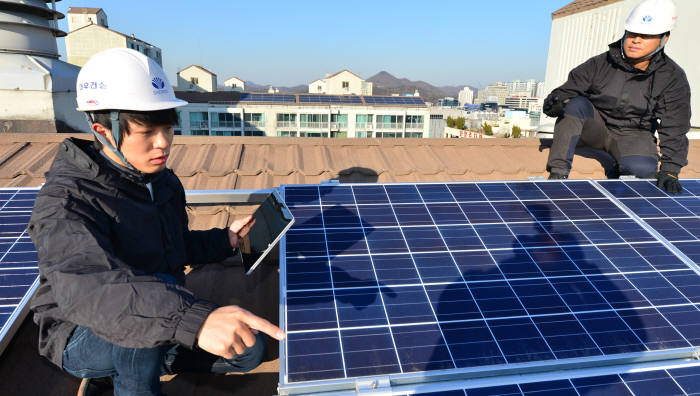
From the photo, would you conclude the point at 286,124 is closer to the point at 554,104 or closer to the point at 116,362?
the point at 554,104

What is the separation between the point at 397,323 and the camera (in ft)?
8.63

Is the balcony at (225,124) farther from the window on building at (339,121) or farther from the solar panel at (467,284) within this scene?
the solar panel at (467,284)

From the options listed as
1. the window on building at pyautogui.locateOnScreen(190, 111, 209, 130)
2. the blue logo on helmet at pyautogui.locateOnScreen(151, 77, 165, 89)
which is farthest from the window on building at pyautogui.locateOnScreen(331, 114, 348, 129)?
the blue logo on helmet at pyautogui.locateOnScreen(151, 77, 165, 89)

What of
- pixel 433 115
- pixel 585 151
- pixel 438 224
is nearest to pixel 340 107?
pixel 433 115

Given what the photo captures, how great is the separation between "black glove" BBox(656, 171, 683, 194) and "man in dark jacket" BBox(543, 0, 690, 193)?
175 millimetres

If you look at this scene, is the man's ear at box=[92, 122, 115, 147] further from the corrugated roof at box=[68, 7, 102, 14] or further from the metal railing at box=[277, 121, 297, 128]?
the corrugated roof at box=[68, 7, 102, 14]

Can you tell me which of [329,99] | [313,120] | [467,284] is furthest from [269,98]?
[467,284]

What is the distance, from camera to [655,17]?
5051 mm

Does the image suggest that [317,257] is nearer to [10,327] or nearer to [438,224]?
[438,224]

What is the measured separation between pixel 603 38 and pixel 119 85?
25474 mm

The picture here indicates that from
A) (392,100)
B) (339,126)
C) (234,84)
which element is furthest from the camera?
(234,84)

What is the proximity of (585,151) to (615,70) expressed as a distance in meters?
2.16

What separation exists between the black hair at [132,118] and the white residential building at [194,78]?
70.8m

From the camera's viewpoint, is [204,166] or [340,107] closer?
[204,166]
